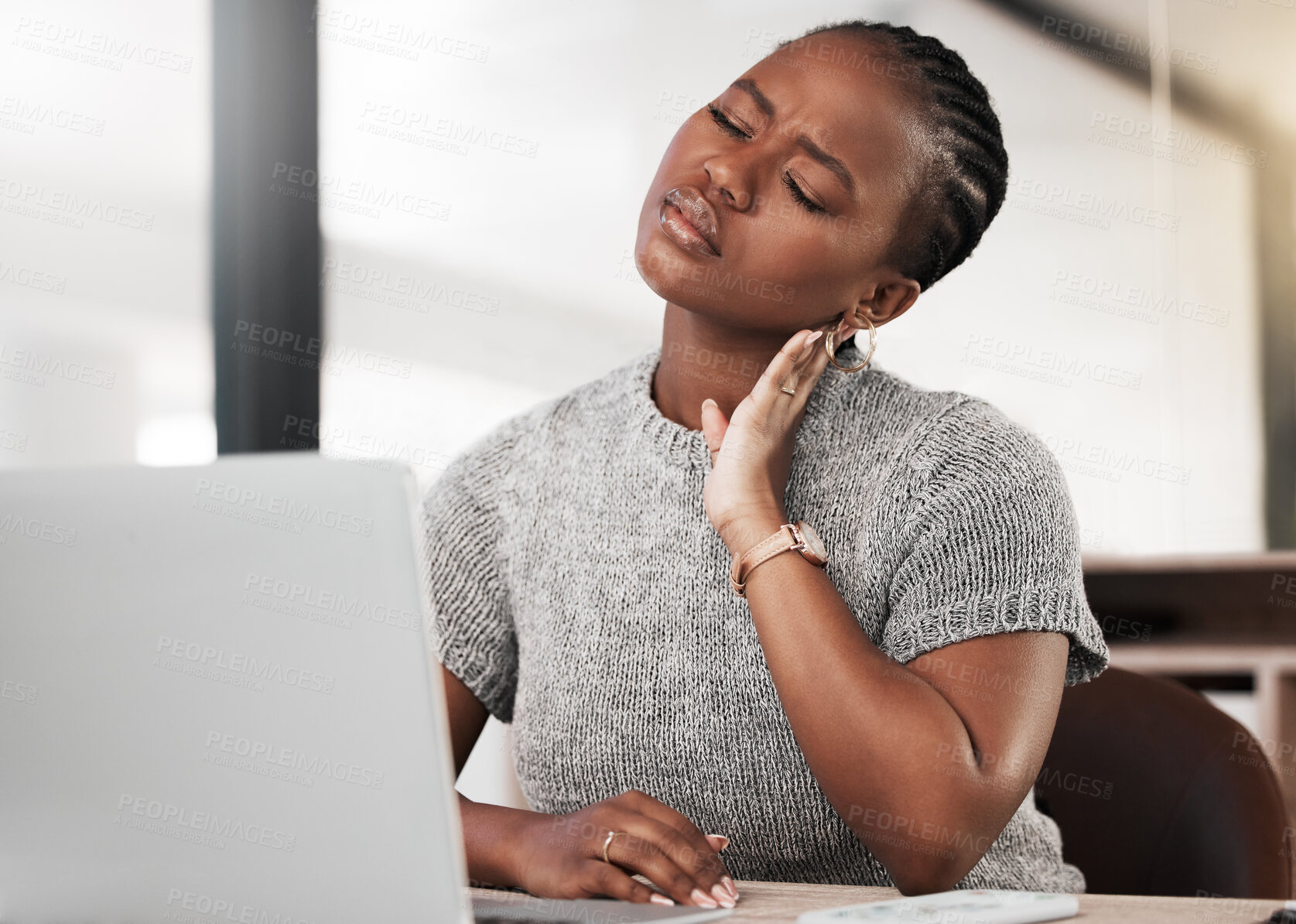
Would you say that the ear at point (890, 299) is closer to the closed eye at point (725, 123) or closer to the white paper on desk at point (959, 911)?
the closed eye at point (725, 123)

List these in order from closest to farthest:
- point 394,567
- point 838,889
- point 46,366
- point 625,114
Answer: point 394,567, point 838,889, point 46,366, point 625,114

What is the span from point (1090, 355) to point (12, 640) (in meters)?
3.21

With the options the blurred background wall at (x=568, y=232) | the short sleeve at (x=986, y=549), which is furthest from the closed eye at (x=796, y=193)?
the blurred background wall at (x=568, y=232)

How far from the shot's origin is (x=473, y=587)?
1310 mm

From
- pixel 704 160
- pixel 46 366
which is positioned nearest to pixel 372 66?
pixel 46 366

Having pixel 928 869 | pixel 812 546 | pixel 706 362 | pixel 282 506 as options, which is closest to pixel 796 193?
pixel 706 362

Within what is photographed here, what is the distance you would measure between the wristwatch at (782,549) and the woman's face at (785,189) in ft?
0.86

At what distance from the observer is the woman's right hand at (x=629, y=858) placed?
816 mm

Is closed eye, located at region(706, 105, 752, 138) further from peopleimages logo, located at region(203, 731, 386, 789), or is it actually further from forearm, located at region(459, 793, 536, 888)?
peopleimages logo, located at region(203, 731, 386, 789)

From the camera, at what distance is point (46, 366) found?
7.14 ft

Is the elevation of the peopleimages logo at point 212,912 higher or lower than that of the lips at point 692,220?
lower

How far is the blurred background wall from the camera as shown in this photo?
227 cm

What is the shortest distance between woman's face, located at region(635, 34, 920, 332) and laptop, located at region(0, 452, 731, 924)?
0.66m

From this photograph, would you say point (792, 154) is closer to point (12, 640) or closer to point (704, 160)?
point (704, 160)
